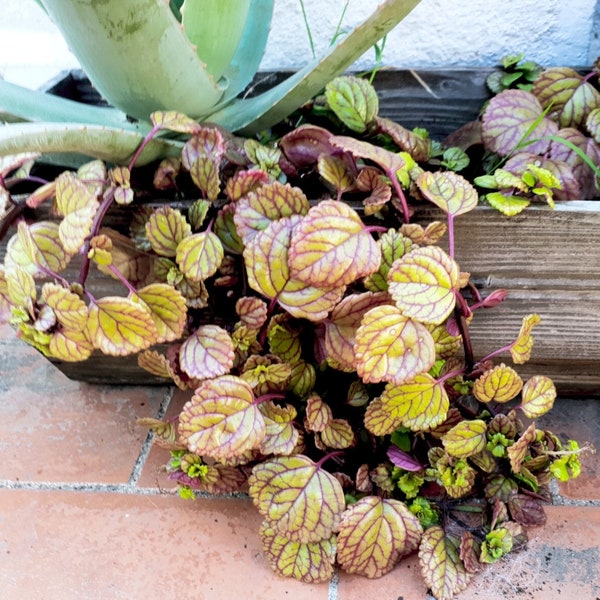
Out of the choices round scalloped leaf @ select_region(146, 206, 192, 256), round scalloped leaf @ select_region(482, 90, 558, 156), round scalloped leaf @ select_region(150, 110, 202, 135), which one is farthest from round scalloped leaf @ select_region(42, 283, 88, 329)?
round scalloped leaf @ select_region(482, 90, 558, 156)

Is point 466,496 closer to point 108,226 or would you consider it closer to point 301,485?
point 301,485

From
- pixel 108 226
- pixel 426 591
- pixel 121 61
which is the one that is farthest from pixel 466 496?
pixel 121 61

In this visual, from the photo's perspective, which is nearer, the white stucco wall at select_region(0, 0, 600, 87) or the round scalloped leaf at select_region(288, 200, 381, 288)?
the round scalloped leaf at select_region(288, 200, 381, 288)

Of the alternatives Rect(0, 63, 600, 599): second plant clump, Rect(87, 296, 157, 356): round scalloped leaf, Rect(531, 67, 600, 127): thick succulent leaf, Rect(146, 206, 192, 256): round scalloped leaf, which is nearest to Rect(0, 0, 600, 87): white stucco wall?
Rect(531, 67, 600, 127): thick succulent leaf

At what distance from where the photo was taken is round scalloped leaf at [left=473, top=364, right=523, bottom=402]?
1.99ft

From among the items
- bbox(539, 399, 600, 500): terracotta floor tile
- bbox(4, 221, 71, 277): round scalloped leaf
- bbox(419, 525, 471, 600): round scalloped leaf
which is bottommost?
bbox(539, 399, 600, 500): terracotta floor tile

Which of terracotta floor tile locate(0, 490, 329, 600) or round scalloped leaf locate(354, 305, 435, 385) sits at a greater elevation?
round scalloped leaf locate(354, 305, 435, 385)

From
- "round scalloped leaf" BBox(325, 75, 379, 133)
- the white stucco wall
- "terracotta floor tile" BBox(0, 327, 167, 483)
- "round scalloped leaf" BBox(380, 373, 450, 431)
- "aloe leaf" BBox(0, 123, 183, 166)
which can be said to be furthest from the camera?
the white stucco wall

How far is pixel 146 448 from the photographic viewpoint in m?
0.86

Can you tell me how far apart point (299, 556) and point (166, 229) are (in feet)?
1.35

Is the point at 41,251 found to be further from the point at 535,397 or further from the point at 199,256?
the point at 535,397

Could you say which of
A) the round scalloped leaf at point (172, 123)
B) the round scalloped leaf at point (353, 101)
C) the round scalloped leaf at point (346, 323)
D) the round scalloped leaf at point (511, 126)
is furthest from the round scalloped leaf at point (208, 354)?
the round scalloped leaf at point (511, 126)

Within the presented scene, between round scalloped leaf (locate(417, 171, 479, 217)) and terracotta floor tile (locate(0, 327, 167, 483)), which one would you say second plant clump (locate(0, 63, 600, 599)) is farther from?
terracotta floor tile (locate(0, 327, 167, 483))

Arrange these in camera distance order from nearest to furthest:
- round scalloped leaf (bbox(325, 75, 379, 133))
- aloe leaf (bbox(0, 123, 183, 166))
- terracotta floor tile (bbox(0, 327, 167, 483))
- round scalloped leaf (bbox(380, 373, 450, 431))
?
aloe leaf (bbox(0, 123, 183, 166)), round scalloped leaf (bbox(380, 373, 450, 431)), round scalloped leaf (bbox(325, 75, 379, 133)), terracotta floor tile (bbox(0, 327, 167, 483))
